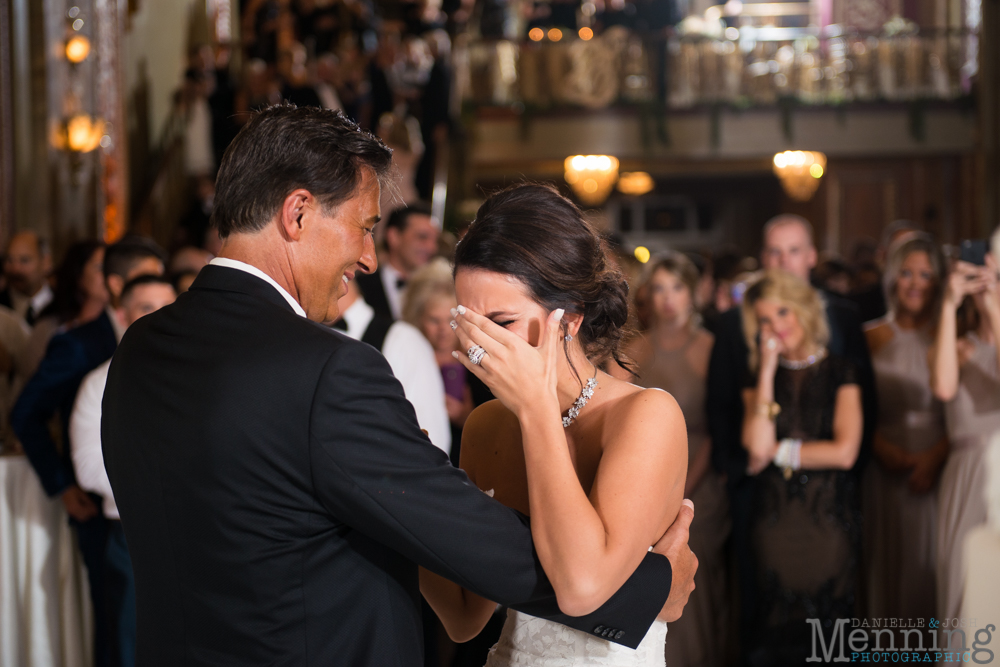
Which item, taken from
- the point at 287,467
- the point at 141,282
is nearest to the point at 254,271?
the point at 287,467

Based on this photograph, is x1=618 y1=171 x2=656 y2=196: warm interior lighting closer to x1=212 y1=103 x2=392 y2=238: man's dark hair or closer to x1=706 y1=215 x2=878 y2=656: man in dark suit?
x1=706 y1=215 x2=878 y2=656: man in dark suit

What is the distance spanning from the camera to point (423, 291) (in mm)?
3926

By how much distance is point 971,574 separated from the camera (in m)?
3.09

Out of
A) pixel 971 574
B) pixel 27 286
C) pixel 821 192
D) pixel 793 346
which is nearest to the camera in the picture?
pixel 971 574

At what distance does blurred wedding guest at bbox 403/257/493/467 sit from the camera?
3889mm

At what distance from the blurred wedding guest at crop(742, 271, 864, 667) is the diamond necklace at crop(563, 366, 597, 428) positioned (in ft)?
6.79

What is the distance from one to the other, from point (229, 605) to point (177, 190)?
9.96 meters

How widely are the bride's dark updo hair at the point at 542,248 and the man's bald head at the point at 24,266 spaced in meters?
4.94

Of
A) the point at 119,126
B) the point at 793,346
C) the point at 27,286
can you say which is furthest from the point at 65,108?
the point at 793,346

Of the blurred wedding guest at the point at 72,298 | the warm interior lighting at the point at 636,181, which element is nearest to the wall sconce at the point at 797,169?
the warm interior lighting at the point at 636,181

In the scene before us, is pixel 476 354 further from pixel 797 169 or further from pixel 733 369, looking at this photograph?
pixel 797 169

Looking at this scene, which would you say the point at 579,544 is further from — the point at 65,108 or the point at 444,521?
the point at 65,108

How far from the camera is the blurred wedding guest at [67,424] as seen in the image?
11.2ft

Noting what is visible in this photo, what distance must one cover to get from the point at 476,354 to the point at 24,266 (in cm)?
522
